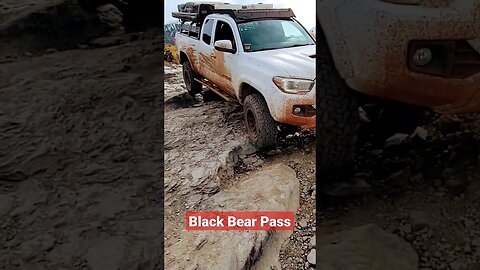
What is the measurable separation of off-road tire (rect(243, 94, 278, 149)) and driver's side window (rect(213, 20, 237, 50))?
217 mm

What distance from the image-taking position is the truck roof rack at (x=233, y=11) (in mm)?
1952

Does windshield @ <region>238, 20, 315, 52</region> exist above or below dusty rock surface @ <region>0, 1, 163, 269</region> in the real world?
above

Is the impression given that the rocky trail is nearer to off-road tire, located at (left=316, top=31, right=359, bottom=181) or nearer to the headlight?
off-road tire, located at (left=316, top=31, right=359, bottom=181)

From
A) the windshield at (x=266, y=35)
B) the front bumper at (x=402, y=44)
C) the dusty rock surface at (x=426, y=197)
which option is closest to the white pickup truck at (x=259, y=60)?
the windshield at (x=266, y=35)

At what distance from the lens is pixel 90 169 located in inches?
82.7

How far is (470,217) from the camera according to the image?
2168 millimetres

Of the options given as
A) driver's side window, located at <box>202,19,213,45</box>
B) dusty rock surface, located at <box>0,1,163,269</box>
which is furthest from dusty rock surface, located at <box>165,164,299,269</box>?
driver's side window, located at <box>202,19,213,45</box>

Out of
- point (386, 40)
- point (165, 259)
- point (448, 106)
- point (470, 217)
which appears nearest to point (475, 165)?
point (470, 217)

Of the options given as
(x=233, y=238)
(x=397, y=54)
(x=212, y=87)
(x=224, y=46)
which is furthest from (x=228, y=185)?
(x=397, y=54)

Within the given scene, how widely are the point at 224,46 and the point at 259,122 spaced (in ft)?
1.04

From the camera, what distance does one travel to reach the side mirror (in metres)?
1.98

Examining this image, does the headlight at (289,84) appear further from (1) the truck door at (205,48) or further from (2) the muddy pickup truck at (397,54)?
(1) the truck door at (205,48)

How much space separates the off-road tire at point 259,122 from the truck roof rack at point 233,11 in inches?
11.8

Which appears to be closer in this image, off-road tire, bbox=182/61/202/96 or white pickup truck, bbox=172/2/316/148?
white pickup truck, bbox=172/2/316/148
